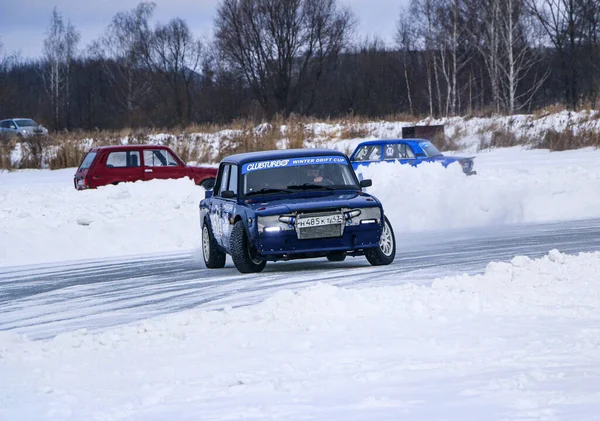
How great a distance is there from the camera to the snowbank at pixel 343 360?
584 centimetres

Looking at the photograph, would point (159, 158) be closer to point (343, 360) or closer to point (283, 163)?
point (283, 163)

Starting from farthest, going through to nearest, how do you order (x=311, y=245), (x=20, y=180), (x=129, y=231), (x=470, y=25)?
(x=470, y=25)
(x=20, y=180)
(x=129, y=231)
(x=311, y=245)

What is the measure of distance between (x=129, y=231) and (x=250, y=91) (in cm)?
5341

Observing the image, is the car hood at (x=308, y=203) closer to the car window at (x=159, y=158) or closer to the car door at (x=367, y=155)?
the car door at (x=367, y=155)

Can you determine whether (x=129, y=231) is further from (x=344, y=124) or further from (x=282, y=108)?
(x=282, y=108)

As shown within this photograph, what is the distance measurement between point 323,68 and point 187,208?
48.2m

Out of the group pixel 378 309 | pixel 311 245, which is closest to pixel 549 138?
pixel 311 245

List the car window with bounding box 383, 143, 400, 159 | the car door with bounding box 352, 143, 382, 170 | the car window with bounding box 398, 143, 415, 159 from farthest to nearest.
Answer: the car door with bounding box 352, 143, 382, 170 < the car window with bounding box 383, 143, 400, 159 < the car window with bounding box 398, 143, 415, 159

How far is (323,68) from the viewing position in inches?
2672

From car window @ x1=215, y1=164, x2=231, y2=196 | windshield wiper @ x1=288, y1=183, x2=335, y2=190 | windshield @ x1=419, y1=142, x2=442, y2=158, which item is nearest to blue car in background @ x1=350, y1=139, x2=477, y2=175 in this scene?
windshield @ x1=419, y1=142, x2=442, y2=158

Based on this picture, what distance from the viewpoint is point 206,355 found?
729 centimetres

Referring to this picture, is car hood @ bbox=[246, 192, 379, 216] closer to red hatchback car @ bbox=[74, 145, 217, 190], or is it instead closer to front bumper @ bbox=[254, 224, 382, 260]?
front bumper @ bbox=[254, 224, 382, 260]

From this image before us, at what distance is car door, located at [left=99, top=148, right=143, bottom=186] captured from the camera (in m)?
26.5

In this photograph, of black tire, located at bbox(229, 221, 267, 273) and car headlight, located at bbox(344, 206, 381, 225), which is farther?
black tire, located at bbox(229, 221, 267, 273)
